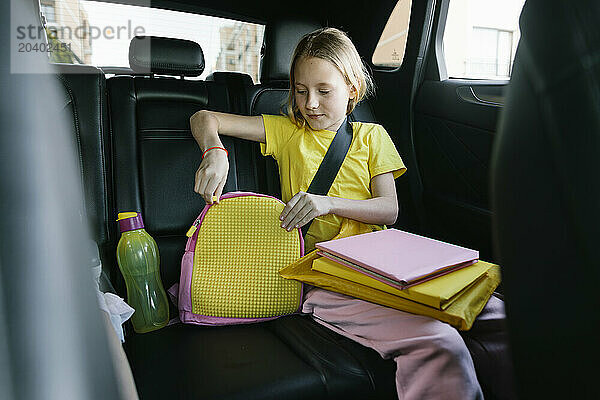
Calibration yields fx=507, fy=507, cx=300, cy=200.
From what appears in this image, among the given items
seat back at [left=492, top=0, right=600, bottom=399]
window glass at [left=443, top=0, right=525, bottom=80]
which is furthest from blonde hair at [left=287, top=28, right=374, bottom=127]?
seat back at [left=492, top=0, right=600, bottom=399]

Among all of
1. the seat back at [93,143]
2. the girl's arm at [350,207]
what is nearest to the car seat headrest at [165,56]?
the seat back at [93,143]

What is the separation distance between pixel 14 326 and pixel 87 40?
1783 millimetres

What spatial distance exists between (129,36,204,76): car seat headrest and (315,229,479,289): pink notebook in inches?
31.7

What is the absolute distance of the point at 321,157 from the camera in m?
1.43

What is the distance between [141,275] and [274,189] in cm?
48

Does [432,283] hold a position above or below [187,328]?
above

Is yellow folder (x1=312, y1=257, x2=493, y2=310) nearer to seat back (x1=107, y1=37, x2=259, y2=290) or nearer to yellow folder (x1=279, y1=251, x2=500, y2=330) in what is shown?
yellow folder (x1=279, y1=251, x2=500, y2=330)

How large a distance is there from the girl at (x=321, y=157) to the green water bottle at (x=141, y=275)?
0.66 ft

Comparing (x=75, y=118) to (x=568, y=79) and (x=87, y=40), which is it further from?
(x=568, y=79)

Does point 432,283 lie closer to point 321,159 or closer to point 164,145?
point 321,159

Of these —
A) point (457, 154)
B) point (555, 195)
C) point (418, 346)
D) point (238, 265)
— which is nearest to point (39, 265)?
point (555, 195)

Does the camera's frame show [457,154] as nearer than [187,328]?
No

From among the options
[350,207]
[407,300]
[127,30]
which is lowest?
[407,300]

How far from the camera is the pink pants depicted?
0.85m
